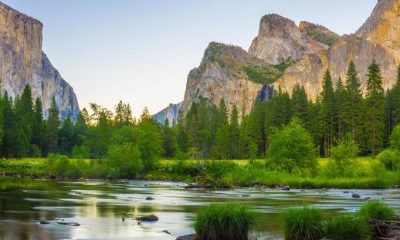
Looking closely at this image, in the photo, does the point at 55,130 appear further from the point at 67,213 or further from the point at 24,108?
the point at 67,213

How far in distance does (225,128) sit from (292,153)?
193 ft

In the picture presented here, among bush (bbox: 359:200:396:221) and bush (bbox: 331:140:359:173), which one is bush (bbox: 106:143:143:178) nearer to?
bush (bbox: 331:140:359:173)

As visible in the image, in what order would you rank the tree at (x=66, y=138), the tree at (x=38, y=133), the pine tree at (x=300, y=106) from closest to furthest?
the pine tree at (x=300, y=106) < the tree at (x=38, y=133) < the tree at (x=66, y=138)

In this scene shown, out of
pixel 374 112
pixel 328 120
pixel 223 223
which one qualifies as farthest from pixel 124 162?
pixel 223 223

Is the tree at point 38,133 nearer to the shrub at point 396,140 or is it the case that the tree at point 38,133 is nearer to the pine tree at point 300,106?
the pine tree at point 300,106

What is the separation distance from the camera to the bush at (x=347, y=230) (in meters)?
18.0

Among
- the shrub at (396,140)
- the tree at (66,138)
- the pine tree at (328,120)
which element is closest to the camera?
the shrub at (396,140)

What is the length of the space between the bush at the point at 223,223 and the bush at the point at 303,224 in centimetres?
134

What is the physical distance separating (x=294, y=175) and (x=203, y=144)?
77691mm

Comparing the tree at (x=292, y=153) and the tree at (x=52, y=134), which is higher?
the tree at (x=52, y=134)

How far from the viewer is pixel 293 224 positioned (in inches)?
719

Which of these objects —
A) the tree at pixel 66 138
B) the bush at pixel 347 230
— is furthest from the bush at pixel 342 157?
the tree at pixel 66 138

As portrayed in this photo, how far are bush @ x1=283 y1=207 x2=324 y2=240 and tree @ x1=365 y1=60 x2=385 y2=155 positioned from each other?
80.1 meters

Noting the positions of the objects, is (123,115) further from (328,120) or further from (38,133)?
(328,120)
